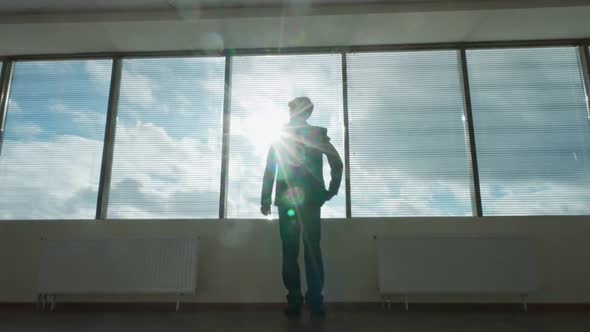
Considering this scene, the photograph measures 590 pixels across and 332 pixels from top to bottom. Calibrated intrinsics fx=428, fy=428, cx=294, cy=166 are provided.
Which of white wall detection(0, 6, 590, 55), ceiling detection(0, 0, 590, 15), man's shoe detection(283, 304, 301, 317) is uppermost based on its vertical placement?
ceiling detection(0, 0, 590, 15)

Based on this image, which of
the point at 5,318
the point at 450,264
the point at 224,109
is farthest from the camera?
the point at 224,109

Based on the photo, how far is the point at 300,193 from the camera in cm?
270

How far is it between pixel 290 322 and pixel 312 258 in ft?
1.40

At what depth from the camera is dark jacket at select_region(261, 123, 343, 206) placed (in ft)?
8.92

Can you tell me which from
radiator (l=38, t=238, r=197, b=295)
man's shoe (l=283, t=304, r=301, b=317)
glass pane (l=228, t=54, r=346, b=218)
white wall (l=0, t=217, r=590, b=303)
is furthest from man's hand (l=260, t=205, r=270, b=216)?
glass pane (l=228, t=54, r=346, b=218)

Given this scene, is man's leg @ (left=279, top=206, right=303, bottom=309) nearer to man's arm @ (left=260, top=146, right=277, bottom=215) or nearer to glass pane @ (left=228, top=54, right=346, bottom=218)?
man's arm @ (left=260, top=146, right=277, bottom=215)

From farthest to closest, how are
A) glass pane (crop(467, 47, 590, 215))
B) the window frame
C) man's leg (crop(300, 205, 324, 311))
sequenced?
the window frame → glass pane (crop(467, 47, 590, 215)) → man's leg (crop(300, 205, 324, 311))

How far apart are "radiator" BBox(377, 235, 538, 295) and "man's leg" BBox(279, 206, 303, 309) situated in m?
0.96

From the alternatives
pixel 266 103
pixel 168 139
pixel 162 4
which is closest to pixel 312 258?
pixel 266 103

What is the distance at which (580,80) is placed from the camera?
3.96m

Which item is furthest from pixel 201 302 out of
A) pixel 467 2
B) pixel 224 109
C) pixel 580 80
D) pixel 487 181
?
pixel 580 80

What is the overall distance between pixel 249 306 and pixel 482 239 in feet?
6.33

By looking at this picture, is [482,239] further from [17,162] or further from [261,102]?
[17,162]

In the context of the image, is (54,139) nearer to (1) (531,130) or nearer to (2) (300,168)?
(2) (300,168)
